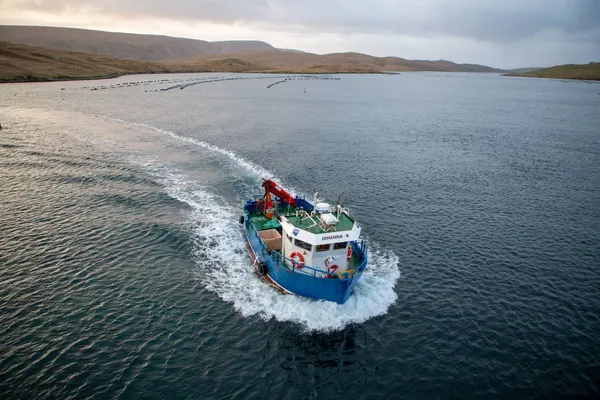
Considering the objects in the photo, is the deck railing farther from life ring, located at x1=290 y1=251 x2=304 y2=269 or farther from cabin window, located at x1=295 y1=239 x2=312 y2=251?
cabin window, located at x1=295 y1=239 x2=312 y2=251

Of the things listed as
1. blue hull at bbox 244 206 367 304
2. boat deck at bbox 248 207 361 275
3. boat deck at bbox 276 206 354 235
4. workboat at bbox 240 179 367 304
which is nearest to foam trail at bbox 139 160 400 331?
blue hull at bbox 244 206 367 304

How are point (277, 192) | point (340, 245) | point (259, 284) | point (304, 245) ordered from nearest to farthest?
point (304, 245), point (340, 245), point (259, 284), point (277, 192)

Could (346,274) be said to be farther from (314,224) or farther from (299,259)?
(314,224)

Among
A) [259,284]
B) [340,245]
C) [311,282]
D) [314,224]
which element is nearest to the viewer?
[311,282]

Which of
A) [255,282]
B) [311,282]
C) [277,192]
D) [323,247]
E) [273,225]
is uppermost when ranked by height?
[277,192]

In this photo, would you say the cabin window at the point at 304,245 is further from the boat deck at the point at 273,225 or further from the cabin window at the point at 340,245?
the cabin window at the point at 340,245

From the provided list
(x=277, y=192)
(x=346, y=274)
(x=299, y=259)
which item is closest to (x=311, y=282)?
(x=299, y=259)

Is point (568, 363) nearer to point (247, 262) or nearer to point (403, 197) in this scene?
point (247, 262)
